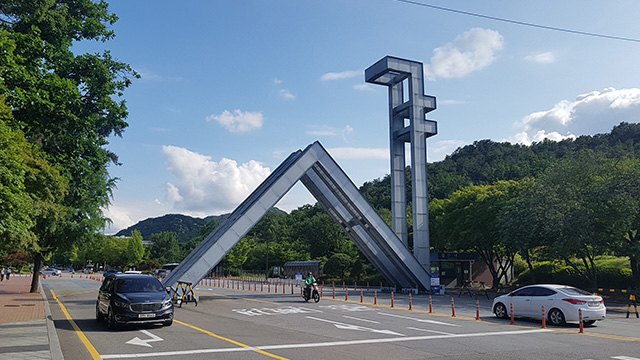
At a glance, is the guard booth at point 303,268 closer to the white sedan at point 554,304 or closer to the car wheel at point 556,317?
the white sedan at point 554,304

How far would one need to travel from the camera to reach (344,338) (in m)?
13.7

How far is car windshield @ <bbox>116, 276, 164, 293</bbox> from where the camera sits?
1638cm

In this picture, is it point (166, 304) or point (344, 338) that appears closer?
point (344, 338)

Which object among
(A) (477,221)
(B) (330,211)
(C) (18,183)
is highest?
(B) (330,211)

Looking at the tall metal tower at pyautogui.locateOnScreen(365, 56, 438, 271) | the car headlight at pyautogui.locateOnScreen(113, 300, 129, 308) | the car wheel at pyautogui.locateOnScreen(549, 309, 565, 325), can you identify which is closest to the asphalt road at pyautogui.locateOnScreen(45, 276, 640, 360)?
the car wheel at pyautogui.locateOnScreen(549, 309, 565, 325)

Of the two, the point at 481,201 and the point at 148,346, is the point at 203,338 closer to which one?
the point at 148,346

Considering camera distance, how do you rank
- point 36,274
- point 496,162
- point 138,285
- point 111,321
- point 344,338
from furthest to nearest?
1. point 496,162
2. point 36,274
3. point 138,285
4. point 111,321
5. point 344,338

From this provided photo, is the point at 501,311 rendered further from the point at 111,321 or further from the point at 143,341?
the point at 111,321

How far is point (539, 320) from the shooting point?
18.8 metres

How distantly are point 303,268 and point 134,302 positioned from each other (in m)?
54.0

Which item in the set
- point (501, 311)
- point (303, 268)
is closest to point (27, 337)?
point (501, 311)

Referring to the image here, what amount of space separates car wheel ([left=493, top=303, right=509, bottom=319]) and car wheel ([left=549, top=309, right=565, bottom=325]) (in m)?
1.90

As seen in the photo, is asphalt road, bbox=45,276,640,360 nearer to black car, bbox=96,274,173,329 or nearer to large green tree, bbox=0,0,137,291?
black car, bbox=96,274,173,329

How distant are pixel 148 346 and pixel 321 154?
68.9 ft
